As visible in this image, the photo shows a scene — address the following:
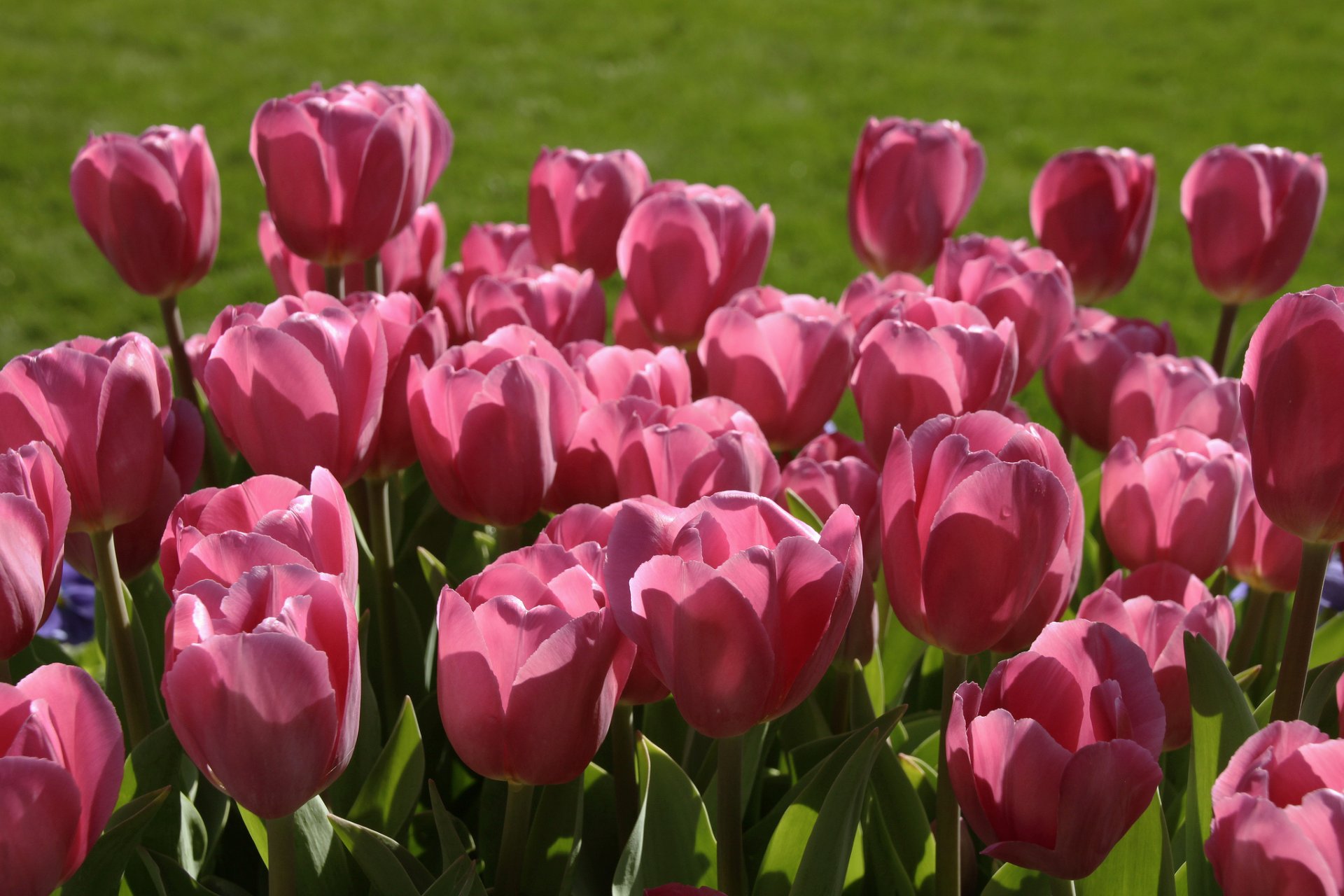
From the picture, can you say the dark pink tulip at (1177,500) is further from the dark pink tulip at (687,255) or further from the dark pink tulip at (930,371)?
the dark pink tulip at (687,255)

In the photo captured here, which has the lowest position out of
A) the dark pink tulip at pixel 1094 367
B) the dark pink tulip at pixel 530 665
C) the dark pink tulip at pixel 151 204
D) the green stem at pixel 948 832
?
the green stem at pixel 948 832

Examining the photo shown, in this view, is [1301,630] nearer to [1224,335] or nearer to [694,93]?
[1224,335]

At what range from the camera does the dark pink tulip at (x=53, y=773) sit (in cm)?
58

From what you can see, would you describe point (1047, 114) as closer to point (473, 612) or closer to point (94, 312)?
point (94, 312)

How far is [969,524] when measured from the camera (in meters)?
0.72

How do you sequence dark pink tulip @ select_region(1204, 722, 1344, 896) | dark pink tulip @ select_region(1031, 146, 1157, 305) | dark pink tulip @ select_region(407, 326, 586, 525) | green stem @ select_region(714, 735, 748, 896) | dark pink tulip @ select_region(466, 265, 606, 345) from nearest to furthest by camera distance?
dark pink tulip @ select_region(1204, 722, 1344, 896), green stem @ select_region(714, 735, 748, 896), dark pink tulip @ select_region(407, 326, 586, 525), dark pink tulip @ select_region(466, 265, 606, 345), dark pink tulip @ select_region(1031, 146, 1157, 305)

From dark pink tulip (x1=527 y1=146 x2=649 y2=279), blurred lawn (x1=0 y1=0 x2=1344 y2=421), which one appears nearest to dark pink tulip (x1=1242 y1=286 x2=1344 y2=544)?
dark pink tulip (x1=527 y1=146 x2=649 y2=279)

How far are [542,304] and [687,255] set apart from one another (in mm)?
141

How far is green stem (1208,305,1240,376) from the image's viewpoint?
4.61ft

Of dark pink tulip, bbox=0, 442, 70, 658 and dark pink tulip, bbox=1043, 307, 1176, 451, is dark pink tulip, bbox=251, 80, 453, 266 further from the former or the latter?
dark pink tulip, bbox=1043, 307, 1176, 451

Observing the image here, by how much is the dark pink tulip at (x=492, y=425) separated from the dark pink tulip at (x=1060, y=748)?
352 mm

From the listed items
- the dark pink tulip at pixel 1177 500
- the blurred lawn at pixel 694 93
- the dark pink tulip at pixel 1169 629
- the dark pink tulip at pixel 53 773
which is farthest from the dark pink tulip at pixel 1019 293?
the blurred lawn at pixel 694 93

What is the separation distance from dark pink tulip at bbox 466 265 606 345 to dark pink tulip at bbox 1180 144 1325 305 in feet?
1.95

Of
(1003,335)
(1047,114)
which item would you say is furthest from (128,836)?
(1047,114)
